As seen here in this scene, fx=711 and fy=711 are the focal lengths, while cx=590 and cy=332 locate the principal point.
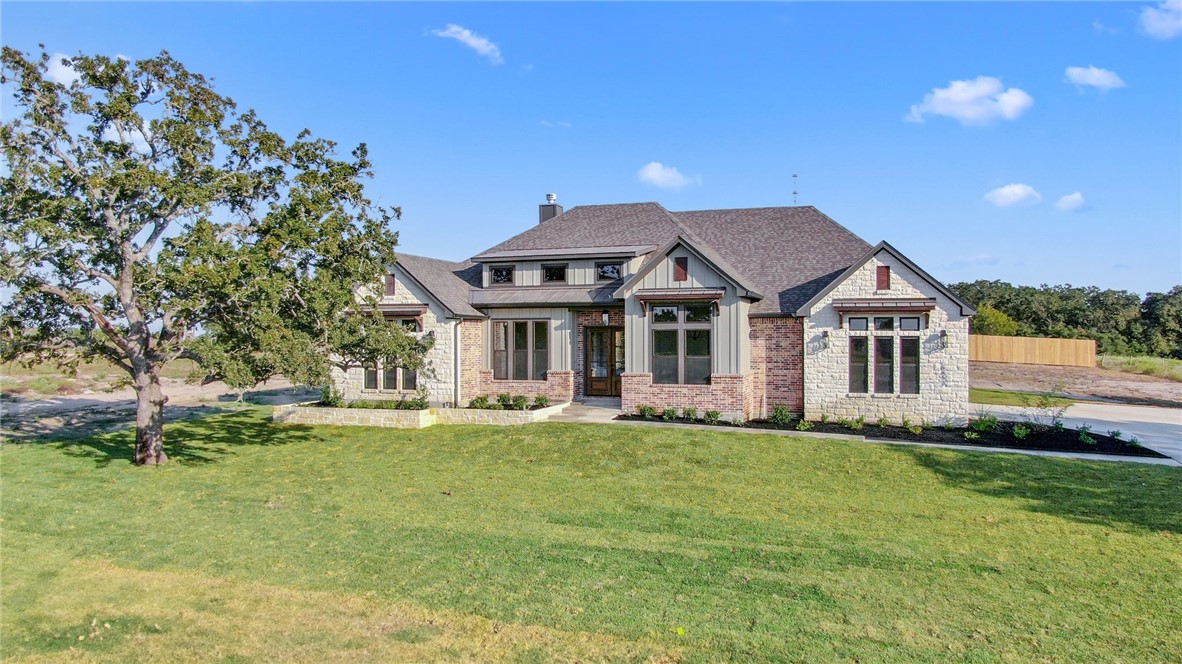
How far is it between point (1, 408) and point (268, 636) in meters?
23.5

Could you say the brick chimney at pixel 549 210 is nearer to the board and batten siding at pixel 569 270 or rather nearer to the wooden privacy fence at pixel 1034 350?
the board and batten siding at pixel 569 270

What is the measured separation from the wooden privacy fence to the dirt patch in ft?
4.24

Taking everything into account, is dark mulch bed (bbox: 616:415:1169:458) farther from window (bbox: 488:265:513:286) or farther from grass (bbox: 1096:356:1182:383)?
grass (bbox: 1096:356:1182:383)

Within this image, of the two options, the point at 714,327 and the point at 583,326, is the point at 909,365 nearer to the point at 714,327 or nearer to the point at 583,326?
the point at 714,327

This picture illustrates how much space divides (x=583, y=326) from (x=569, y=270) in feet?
6.16

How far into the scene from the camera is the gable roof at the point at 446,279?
810 inches

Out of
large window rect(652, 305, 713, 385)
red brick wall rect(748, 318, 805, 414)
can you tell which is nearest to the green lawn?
large window rect(652, 305, 713, 385)

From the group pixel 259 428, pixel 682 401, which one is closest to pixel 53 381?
pixel 259 428

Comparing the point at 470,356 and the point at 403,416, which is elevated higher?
the point at 470,356

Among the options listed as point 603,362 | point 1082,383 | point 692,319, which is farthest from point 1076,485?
point 1082,383

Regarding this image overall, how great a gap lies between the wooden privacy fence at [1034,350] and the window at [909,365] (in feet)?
93.1

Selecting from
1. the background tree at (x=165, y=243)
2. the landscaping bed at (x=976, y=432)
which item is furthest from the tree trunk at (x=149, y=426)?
the landscaping bed at (x=976, y=432)

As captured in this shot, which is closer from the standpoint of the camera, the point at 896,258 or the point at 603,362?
the point at 896,258

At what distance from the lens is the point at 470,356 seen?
69.9ft
